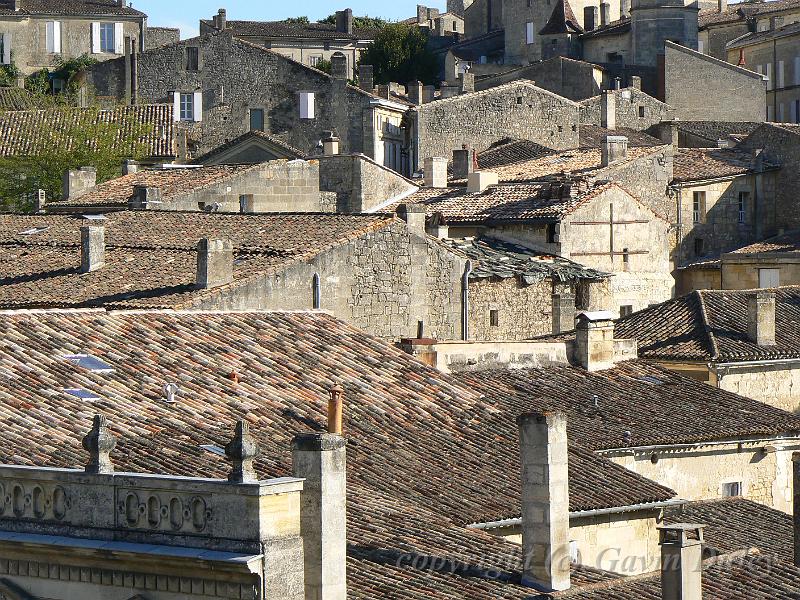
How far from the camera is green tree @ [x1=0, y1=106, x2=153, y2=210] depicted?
195 feet

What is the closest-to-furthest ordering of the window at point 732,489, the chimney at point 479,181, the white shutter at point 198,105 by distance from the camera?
the window at point 732,489
the chimney at point 479,181
the white shutter at point 198,105

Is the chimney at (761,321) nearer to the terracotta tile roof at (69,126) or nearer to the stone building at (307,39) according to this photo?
the terracotta tile roof at (69,126)

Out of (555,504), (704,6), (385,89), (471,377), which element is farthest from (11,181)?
(704,6)

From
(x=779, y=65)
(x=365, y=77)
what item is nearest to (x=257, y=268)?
(x=365, y=77)

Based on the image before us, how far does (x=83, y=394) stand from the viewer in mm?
23469

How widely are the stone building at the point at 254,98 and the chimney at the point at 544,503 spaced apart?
44.8 meters

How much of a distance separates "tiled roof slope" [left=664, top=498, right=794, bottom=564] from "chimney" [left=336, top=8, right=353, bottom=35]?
7203 cm

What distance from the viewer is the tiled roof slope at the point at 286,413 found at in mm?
20938

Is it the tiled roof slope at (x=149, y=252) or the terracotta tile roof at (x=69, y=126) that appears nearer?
the tiled roof slope at (x=149, y=252)

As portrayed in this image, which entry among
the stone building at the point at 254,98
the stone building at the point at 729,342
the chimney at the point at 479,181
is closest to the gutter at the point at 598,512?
the stone building at the point at 729,342

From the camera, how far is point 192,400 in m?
24.5

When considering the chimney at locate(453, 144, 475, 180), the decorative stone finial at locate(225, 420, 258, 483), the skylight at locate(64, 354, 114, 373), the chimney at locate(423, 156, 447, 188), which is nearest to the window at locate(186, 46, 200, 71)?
the chimney at locate(453, 144, 475, 180)

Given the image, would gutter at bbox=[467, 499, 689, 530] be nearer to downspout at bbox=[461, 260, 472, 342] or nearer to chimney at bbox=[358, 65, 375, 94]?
downspout at bbox=[461, 260, 472, 342]

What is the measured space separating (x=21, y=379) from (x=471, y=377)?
8.52m
